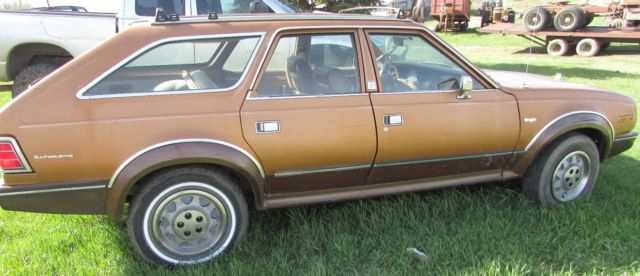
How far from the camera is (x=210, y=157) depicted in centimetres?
279

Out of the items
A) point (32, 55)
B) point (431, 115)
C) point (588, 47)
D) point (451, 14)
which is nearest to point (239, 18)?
point (431, 115)

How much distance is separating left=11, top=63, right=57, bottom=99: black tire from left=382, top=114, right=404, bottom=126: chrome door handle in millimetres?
4951

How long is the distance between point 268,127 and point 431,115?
3.77ft

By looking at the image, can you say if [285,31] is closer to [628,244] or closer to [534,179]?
[534,179]

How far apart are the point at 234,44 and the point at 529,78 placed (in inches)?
104

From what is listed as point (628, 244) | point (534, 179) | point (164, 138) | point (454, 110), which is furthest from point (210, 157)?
point (628, 244)

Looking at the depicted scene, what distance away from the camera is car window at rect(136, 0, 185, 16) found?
6.70 m

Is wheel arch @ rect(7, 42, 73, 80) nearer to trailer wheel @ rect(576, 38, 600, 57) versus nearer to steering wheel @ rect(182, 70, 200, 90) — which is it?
steering wheel @ rect(182, 70, 200, 90)

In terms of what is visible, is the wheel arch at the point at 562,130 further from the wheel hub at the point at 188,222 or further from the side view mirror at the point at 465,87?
the wheel hub at the point at 188,222

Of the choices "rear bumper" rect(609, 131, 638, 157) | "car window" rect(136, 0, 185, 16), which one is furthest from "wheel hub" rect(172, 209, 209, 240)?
"car window" rect(136, 0, 185, 16)

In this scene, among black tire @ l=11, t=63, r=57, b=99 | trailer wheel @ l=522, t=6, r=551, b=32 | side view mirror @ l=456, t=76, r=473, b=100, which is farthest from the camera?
trailer wheel @ l=522, t=6, r=551, b=32

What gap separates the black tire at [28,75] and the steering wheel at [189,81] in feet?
12.6

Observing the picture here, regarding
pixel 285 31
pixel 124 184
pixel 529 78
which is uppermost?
pixel 285 31

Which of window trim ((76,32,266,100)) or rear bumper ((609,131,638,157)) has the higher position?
window trim ((76,32,266,100))
